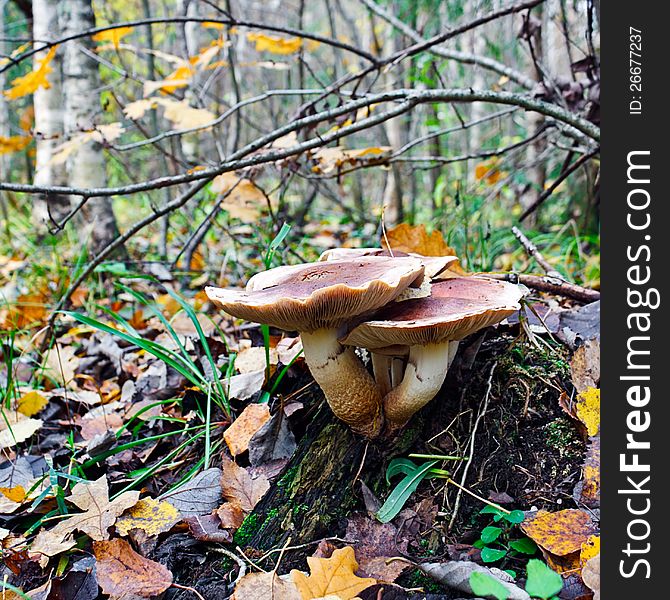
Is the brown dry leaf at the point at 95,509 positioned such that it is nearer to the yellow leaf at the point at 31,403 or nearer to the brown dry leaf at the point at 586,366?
the yellow leaf at the point at 31,403

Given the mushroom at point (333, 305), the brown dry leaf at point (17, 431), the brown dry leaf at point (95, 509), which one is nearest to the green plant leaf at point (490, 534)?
the mushroom at point (333, 305)

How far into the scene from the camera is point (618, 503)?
1.47m

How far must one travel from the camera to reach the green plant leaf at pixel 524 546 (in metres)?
1.57

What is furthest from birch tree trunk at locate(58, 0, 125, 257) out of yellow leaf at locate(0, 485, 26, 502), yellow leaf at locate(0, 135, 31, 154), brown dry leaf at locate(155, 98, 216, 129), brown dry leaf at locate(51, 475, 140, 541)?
brown dry leaf at locate(51, 475, 140, 541)

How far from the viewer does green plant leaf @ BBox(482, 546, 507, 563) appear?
1.55 metres

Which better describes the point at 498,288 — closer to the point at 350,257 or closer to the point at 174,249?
the point at 350,257

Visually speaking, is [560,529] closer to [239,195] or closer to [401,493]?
[401,493]

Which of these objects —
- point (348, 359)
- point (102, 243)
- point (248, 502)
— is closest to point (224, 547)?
point (248, 502)

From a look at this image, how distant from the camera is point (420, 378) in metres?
1.73

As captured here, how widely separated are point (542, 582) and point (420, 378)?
28.1 inches

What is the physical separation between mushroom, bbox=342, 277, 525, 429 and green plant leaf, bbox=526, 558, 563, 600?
0.60 metres

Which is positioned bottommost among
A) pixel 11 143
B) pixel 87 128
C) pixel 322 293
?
pixel 322 293

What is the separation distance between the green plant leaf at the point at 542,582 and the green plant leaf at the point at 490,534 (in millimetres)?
486

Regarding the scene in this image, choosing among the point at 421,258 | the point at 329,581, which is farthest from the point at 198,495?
the point at 421,258
